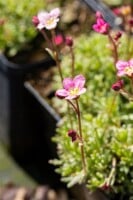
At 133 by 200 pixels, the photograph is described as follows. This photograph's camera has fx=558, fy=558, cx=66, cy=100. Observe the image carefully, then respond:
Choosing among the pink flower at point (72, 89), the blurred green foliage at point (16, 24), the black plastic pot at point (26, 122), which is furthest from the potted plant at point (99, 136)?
the blurred green foliage at point (16, 24)

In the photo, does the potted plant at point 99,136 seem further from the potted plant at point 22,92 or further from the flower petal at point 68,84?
the potted plant at point 22,92

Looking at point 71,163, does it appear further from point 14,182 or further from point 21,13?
point 21,13

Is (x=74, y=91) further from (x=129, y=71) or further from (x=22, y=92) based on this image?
(x=22, y=92)

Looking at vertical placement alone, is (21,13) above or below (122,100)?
above

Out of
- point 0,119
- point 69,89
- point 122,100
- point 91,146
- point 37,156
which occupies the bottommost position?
point 37,156

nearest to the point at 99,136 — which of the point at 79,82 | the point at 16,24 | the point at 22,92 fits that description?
the point at 79,82

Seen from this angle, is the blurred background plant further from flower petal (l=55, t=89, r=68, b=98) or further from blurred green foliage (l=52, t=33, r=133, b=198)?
flower petal (l=55, t=89, r=68, b=98)

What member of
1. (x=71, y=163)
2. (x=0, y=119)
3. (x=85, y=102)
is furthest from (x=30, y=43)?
(x=71, y=163)
